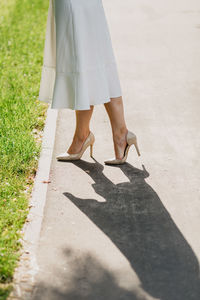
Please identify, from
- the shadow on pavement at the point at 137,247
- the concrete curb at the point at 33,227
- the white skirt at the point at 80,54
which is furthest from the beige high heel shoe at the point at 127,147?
the concrete curb at the point at 33,227

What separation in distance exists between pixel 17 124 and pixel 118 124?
133 centimetres

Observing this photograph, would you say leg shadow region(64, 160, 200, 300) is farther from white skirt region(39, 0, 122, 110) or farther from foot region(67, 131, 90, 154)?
white skirt region(39, 0, 122, 110)

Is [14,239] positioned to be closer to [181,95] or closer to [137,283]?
Result: [137,283]

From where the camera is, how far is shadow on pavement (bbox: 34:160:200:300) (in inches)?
141

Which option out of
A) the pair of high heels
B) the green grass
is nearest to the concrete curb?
the green grass

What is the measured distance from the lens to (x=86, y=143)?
214 inches

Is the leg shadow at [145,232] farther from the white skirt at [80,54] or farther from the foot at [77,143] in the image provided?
the white skirt at [80,54]

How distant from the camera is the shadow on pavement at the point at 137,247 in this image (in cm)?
357

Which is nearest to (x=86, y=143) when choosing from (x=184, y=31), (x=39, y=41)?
(x=39, y=41)

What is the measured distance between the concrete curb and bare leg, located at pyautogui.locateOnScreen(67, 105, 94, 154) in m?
0.26

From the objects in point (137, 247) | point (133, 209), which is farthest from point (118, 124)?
point (137, 247)

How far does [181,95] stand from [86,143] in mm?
2376

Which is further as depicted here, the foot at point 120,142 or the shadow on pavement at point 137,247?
the foot at point 120,142

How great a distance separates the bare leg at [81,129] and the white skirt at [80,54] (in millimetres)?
305
